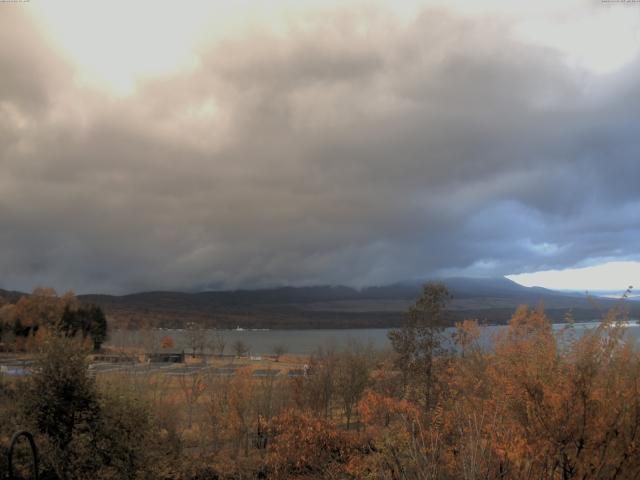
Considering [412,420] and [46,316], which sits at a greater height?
[46,316]

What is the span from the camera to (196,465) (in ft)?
82.5

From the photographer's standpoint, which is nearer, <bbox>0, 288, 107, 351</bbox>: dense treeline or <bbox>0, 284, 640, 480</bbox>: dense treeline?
<bbox>0, 284, 640, 480</bbox>: dense treeline

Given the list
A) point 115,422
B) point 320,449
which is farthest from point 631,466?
point 320,449

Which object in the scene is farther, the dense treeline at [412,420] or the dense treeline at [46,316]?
the dense treeline at [46,316]

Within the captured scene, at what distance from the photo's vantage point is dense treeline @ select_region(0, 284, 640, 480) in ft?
34.4

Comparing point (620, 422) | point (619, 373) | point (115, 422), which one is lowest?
point (115, 422)

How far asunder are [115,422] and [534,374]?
12.3 meters

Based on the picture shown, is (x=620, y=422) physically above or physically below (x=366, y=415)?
above

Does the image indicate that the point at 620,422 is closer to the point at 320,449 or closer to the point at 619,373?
the point at 619,373

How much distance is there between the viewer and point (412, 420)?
21.1 m

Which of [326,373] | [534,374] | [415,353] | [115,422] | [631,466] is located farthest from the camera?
[326,373]

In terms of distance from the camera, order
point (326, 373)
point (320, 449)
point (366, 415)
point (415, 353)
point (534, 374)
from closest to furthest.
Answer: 1. point (534, 374)
2. point (320, 449)
3. point (366, 415)
4. point (415, 353)
5. point (326, 373)

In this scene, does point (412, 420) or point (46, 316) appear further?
point (46, 316)

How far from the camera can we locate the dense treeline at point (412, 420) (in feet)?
34.4
